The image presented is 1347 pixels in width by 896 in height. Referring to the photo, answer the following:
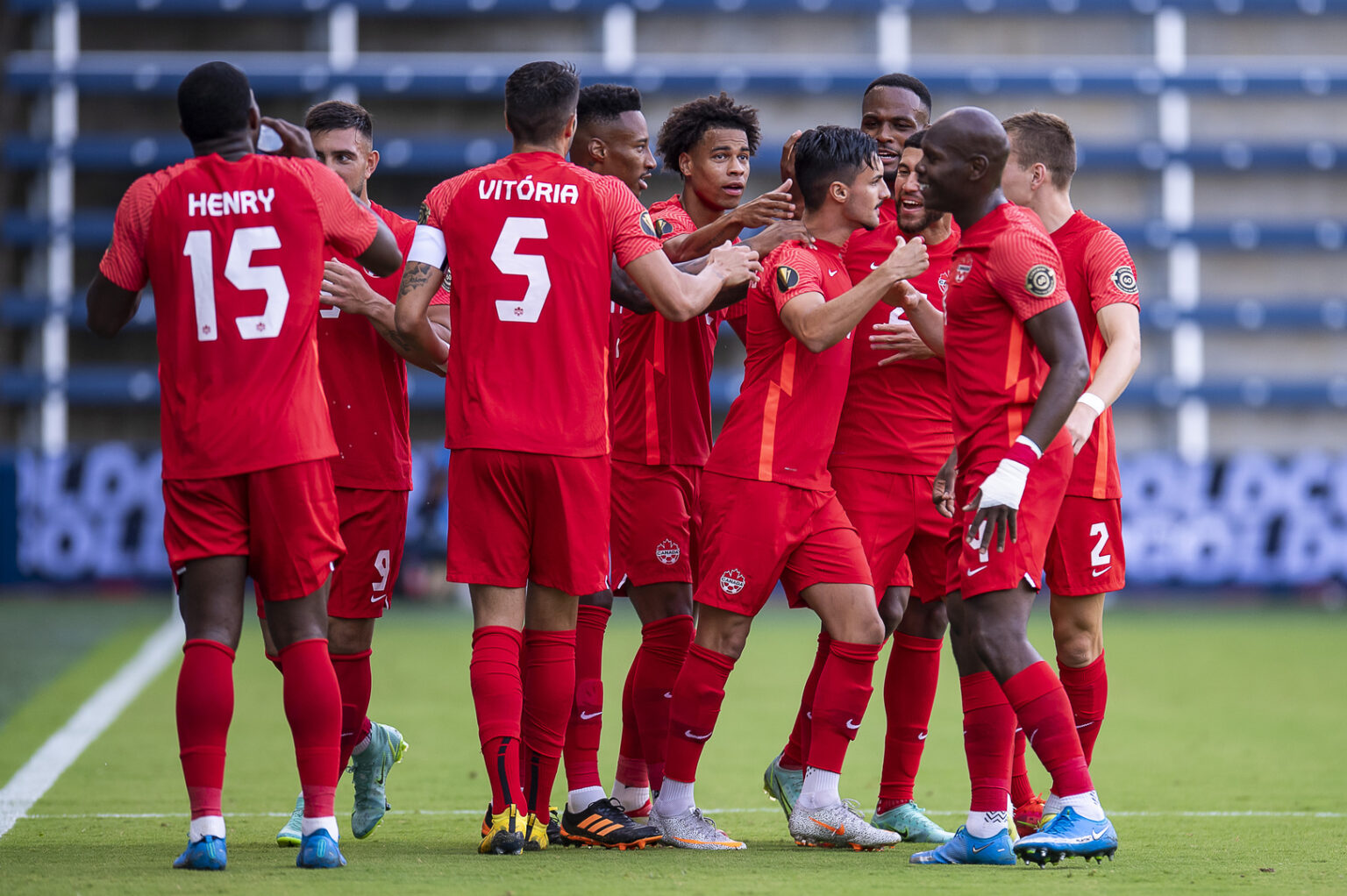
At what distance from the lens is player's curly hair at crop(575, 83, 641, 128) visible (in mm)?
6637

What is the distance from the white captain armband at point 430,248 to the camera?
18.3 ft

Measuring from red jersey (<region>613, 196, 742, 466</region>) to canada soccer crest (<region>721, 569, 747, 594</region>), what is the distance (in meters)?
0.70

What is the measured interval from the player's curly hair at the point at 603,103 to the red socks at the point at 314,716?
2622mm

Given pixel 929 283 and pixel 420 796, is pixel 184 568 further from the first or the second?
pixel 929 283

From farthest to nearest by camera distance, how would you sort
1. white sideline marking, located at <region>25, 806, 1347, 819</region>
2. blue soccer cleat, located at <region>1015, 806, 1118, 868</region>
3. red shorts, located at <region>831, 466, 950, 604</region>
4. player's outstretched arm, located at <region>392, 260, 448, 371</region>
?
white sideline marking, located at <region>25, 806, 1347, 819</region>, red shorts, located at <region>831, 466, 950, 604</region>, player's outstretched arm, located at <region>392, 260, 448, 371</region>, blue soccer cleat, located at <region>1015, 806, 1118, 868</region>

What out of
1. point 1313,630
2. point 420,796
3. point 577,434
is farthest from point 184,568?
point 1313,630

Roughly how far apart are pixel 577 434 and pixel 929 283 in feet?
5.43

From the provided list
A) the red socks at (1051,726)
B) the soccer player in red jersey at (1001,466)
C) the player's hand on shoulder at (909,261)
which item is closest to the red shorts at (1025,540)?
the soccer player in red jersey at (1001,466)

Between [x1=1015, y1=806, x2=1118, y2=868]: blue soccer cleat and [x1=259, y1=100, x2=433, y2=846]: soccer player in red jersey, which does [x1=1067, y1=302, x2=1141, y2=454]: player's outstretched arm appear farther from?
[x1=259, y1=100, x2=433, y2=846]: soccer player in red jersey

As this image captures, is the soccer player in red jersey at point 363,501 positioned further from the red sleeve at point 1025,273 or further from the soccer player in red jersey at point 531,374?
the red sleeve at point 1025,273

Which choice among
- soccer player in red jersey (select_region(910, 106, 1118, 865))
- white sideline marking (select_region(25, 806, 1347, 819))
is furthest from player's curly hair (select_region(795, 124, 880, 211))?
white sideline marking (select_region(25, 806, 1347, 819))

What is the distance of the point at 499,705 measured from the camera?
17.6ft

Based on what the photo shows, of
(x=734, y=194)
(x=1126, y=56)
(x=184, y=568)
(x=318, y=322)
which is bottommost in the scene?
(x=184, y=568)

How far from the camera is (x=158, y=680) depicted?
476 inches
